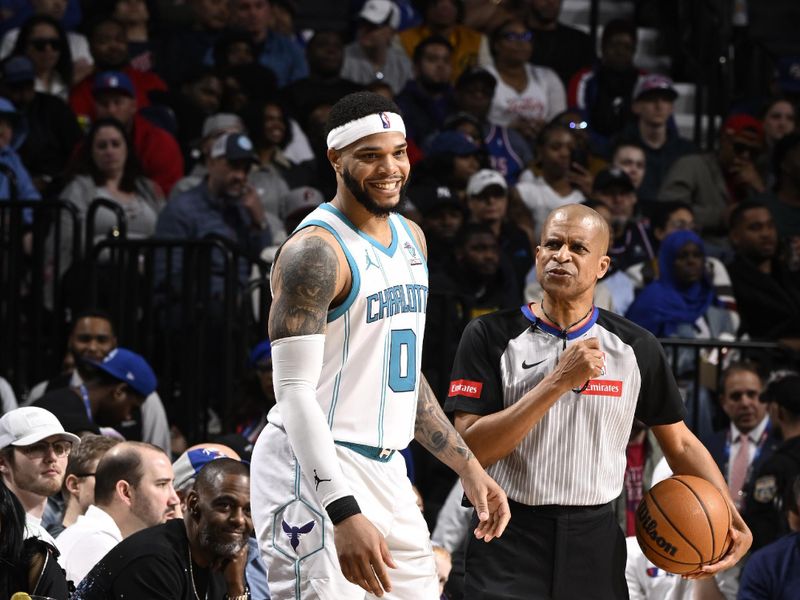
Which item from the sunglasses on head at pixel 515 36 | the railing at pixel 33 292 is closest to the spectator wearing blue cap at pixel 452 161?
the sunglasses on head at pixel 515 36

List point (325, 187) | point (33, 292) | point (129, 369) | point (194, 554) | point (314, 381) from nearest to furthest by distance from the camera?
1. point (314, 381)
2. point (194, 554)
3. point (129, 369)
4. point (33, 292)
5. point (325, 187)

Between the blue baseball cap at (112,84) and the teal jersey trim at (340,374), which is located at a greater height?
the blue baseball cap at (112,84)

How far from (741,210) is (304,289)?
7331 millimetres

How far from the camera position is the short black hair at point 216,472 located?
17.8 feet

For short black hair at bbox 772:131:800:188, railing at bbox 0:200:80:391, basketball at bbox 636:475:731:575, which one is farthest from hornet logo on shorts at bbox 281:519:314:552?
short black hair at bbox 772:131:800:188

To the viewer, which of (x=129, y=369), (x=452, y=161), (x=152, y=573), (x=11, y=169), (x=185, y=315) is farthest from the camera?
(x=452, y=161)

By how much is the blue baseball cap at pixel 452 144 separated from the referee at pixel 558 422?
20.6 ft

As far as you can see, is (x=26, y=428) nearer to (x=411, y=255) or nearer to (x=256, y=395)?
(x=256, y=395)

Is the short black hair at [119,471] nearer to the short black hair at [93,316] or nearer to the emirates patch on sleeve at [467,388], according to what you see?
the emirates patch on sleeve at [467,388]

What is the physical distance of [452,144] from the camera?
1114 centimetres

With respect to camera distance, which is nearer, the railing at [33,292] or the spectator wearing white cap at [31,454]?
the spectator wearing white cap at [31,454]

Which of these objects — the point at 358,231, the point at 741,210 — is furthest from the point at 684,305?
the point at 358,231

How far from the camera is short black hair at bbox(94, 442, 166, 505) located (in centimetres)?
610

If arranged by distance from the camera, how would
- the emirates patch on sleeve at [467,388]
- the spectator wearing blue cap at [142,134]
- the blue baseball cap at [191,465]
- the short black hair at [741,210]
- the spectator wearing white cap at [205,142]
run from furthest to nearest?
the short black hair at [741,210]
the spectator wearing blue cap at [142,134]
the spectator wearing white cap at [205,142]
the blue baseball cap at [191,465]
the emirates patch on sleeve at [467,388]
